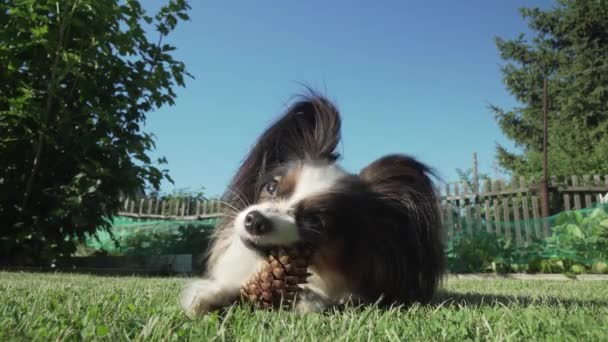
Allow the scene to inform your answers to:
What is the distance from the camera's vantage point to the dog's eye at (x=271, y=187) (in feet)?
8.64

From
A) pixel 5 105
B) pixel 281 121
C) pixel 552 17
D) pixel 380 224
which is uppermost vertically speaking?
pixel 552 17

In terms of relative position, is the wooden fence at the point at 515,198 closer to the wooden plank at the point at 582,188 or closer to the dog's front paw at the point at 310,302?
the wooden plank at the point at 582,188

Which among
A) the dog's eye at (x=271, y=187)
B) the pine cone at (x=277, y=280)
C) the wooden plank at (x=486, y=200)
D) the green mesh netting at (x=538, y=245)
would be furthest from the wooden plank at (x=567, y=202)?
the pine cone at (x=277, y=280)

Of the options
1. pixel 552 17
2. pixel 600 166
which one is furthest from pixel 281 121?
pixel 552 17

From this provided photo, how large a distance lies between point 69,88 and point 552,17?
68.5 ft

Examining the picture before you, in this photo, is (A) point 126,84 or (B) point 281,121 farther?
(A) point 126,84

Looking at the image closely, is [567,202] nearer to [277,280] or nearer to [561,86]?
[277,280]

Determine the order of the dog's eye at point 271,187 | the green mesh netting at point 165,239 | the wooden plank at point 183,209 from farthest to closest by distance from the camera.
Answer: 1. the wooden plank at point 183,209
2. the green mesh netting at point 165,239
3. the dog's eye at point 271,187

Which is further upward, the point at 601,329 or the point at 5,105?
the point at 5,105

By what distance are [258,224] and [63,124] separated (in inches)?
210

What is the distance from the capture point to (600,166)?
1606cm

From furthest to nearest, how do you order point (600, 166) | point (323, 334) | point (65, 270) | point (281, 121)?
1. point (600, 166)
2. point (65, 270)
3. point (281, 121)
4. point (323, 334)

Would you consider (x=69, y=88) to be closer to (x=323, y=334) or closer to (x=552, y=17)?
(x=323, y=334)

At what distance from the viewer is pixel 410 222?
104 inches
